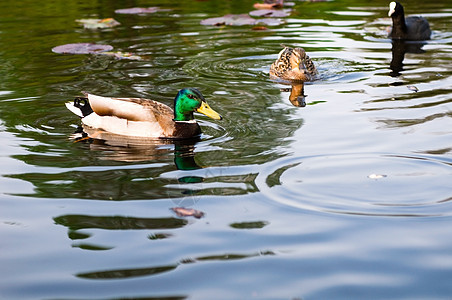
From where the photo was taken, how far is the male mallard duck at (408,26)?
42.9 ft

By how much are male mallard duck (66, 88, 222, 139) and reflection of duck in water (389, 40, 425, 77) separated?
3.51 meters

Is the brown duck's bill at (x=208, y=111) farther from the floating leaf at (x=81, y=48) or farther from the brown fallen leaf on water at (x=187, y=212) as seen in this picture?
the floating leaf at (x=81, y=48)

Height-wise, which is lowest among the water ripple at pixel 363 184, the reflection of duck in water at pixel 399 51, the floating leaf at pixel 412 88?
the water ripple at pixel 363 184

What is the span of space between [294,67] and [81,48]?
3.46 m

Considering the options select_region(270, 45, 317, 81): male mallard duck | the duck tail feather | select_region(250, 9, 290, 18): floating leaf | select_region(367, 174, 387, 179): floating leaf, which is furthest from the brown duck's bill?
select_region(250, 9, 290, 18): floating leaf

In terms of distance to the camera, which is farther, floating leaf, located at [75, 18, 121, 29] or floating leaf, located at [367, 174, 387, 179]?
floating leaf, located at [75, 18, 121, 29]

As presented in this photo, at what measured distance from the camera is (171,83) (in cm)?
1008

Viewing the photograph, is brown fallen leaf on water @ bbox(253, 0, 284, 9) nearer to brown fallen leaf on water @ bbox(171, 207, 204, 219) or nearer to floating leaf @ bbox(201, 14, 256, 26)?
floating leaf @ bbox(201, 14, 256, 26)

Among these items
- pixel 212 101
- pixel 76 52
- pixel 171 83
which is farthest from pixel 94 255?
pixel 76 52

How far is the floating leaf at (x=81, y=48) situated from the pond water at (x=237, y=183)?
0.12 metres

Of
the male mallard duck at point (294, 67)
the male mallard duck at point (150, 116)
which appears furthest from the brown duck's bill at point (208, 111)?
the male mallard duck at point (294, 67)

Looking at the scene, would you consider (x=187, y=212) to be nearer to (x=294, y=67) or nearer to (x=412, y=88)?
(x=412, y=88)

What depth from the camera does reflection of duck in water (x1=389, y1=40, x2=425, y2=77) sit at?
10.8 m

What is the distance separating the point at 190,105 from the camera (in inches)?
314
